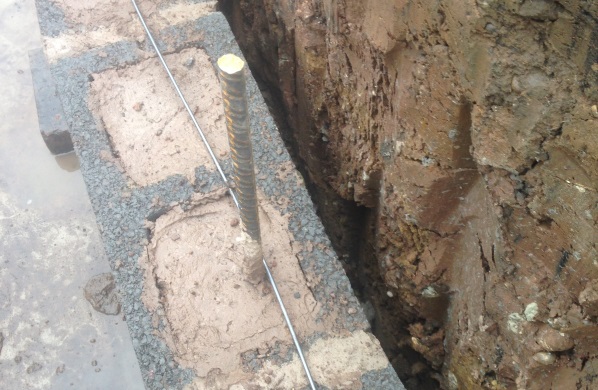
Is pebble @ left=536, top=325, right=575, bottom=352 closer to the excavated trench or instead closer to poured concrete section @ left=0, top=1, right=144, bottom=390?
the excavated trench

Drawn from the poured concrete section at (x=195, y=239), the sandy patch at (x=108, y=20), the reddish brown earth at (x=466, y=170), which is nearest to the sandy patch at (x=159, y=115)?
the poured concrete section at (x=195, y=239)

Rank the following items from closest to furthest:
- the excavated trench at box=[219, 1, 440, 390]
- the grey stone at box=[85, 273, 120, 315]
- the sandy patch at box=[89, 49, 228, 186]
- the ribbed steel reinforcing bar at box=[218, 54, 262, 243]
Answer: the ribbed steel reinforcing bar at box=[218, 54, 262, 243] < the sandy patch at box=[89, 49, 228, 186] < the excavated trench at box=[219, 1, 440, 390] < the grey stone at box=[85, 273, 120, 315]

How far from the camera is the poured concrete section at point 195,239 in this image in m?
2.96

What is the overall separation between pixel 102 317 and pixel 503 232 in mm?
2986

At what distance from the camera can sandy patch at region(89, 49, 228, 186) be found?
3580 millimetres

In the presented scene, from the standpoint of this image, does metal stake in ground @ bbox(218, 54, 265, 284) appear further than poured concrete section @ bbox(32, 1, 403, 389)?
No

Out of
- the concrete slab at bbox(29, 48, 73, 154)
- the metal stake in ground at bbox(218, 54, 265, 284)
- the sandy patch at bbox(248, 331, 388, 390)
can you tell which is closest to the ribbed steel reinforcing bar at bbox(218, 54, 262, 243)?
the metal stake in ground at bbox(218, 54, 265, 284)

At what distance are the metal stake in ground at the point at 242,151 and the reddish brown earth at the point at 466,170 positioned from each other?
2.48 feet

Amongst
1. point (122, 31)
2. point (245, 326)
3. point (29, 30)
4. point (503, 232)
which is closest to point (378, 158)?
point (503, 232)

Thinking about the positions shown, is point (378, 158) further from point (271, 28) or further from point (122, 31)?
point (122, 31)

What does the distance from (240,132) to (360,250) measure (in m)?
1.98

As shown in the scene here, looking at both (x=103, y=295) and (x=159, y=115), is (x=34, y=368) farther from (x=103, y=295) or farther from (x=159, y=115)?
(x=159, y=115)

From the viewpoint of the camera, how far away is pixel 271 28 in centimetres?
428

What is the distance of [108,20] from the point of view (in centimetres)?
424
